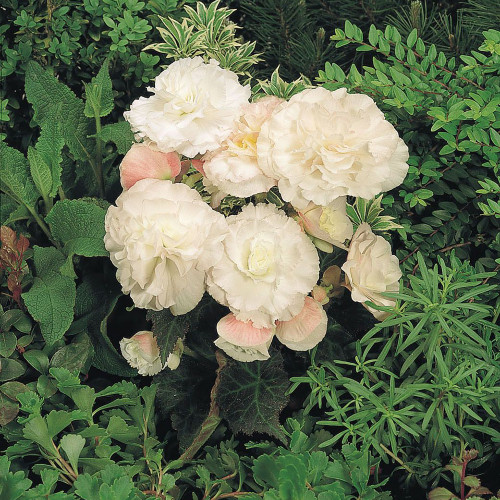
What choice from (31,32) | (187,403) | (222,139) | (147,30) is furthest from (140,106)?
(31,32)

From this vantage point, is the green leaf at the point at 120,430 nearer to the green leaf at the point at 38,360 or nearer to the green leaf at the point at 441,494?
the green leaf at the point at 38,360

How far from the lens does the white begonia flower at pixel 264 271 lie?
101cm

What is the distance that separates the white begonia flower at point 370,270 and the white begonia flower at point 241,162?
0.17 m

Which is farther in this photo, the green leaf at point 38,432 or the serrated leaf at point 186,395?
the serrated leaf at point 186,395

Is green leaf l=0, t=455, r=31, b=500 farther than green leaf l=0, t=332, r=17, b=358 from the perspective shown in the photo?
No

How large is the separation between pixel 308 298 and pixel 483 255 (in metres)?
0.56

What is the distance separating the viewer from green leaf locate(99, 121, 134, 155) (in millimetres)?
1313

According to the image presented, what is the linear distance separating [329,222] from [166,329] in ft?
0.98

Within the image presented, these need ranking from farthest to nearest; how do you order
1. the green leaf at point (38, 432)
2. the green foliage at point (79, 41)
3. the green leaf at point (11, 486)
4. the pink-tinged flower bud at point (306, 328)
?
the green foliage at point (79, 41), the pink-tinged flower bud at point (306, 328), the green leaf at point (38, 432), the green leaf at point (11, 486)


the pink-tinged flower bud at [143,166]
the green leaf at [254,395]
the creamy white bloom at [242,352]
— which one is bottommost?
the green leaf at [254,395]

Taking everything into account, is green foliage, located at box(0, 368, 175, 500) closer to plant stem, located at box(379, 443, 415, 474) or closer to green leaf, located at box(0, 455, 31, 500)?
green leaf, located at box(0, 455, 31, 500)

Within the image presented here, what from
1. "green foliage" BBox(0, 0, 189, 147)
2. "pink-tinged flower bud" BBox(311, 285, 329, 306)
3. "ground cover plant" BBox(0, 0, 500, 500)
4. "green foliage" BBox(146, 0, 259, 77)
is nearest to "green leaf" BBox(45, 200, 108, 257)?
"ground cover plant" BBox(0, 0, 500, 500)

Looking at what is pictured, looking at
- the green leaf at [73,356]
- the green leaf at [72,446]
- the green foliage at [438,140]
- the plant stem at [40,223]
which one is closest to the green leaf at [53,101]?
the plant stem at [40,223]

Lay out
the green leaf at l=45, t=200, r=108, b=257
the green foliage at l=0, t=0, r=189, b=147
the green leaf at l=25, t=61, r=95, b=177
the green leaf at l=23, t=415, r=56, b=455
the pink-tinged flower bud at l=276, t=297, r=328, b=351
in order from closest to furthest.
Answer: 1. the green leaf at l=23, t=415, r=56, b=455
2. the pink-tinged flower bud at l=276, t=297, r=328, b=351
3. the green leaf at l=45, t=200, r=108, b=257
4. the green leaf at l=25, t=61, r=95, b=177
5. the green foliage at l=0, t=0, r=189, b=147
